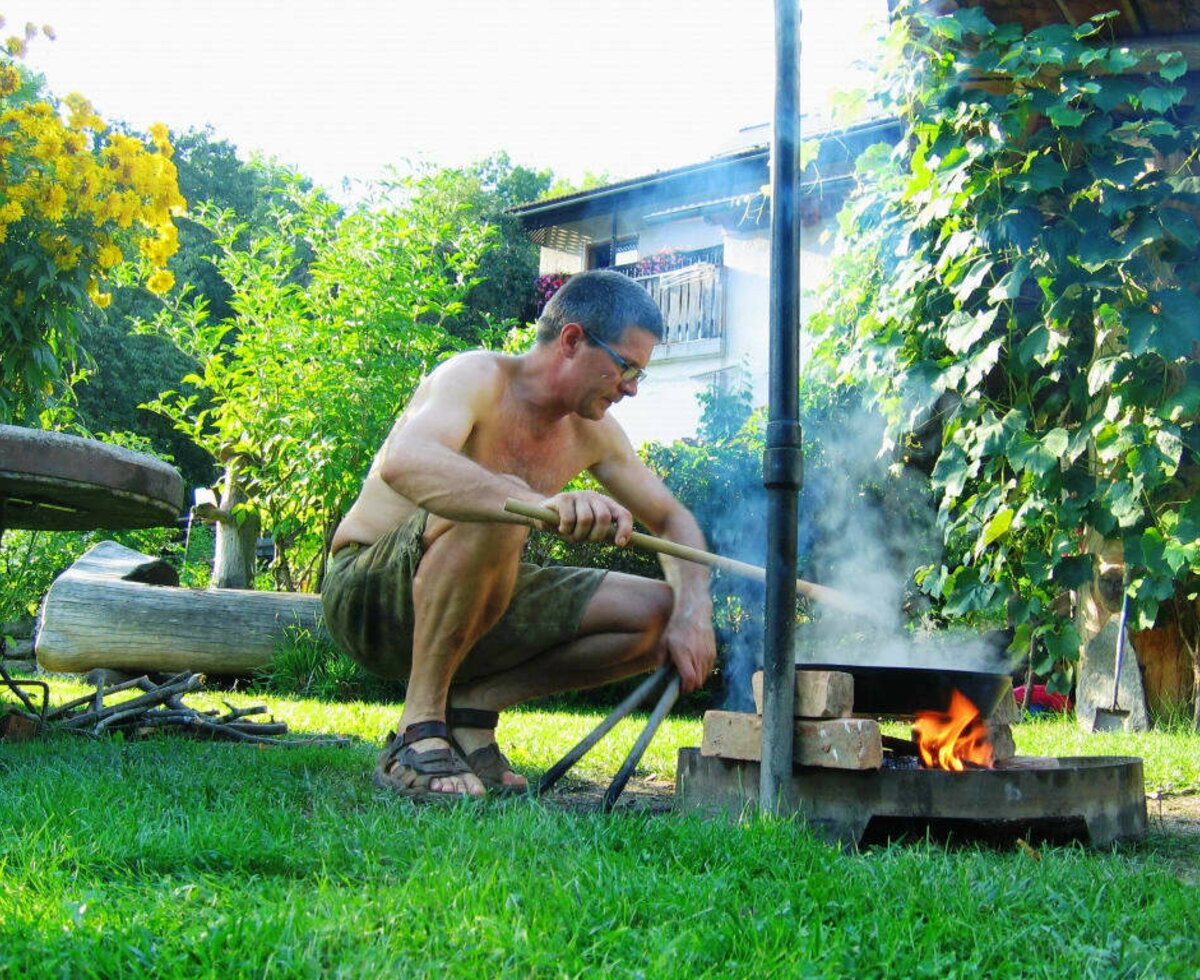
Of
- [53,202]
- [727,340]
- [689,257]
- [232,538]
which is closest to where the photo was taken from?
[53,202]

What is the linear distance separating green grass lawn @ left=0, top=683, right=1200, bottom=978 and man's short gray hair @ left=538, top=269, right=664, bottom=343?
114 centimetres

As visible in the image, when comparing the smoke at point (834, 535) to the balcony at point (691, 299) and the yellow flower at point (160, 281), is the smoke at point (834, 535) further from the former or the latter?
the balcony at point (691, 299)

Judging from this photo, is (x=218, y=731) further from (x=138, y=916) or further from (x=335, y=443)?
(x=335, y=443)

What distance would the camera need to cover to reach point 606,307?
2793 millimetres

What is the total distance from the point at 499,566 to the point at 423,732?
445 millimetres

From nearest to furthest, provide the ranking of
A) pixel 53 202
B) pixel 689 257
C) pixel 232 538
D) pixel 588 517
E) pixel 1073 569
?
→ pixel 588 517, pixel 1073 569, pixel 53 202, pixel 232 538, pixel 689 257

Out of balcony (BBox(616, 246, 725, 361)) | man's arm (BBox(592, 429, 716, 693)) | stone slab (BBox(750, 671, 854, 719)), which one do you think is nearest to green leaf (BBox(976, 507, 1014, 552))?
man's arm (BBox(592, 429, 716, 693))

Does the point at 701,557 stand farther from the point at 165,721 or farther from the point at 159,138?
the point at 159,138

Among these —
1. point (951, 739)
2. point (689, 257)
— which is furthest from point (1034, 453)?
point (689, 257)

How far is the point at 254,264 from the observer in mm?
8023

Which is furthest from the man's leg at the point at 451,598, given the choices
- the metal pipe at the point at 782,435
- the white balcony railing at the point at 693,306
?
the white balcony railing at the point at 693,306

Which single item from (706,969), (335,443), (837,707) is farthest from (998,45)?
(335,443)

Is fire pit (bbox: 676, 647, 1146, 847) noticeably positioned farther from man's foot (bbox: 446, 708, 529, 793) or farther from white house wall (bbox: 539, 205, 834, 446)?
white house wall (bbox: 539, 205, 834, 446)

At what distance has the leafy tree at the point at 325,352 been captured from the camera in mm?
7270
